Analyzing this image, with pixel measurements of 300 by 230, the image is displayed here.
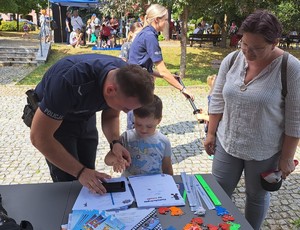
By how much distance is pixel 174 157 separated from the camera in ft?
14.1

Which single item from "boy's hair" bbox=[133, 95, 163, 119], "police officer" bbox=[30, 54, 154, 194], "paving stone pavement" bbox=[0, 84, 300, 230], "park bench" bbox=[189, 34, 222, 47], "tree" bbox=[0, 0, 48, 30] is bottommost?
"paving stone pavement" bbox=[0, 84, 300, 230]

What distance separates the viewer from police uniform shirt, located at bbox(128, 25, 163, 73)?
10.4 feet

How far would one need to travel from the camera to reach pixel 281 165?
6.80 feet

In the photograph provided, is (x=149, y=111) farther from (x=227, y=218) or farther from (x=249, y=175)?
(x=227, y=218)

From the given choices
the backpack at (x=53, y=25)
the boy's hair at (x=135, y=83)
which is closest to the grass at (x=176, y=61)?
the backpack at (x=53, y=25)

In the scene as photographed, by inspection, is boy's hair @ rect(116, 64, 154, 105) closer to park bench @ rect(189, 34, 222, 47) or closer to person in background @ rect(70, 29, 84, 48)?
person in background @ rect(70, 29, 84, 48)

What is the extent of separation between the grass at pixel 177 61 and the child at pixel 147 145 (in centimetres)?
640

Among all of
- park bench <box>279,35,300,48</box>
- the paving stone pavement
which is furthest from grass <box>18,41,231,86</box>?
park bench <box>279,35,300,48</box>

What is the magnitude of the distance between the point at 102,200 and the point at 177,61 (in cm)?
1143

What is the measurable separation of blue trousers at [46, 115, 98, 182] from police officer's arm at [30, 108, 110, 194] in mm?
352

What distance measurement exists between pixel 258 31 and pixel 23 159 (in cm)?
356

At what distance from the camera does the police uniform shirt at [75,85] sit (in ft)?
5.03

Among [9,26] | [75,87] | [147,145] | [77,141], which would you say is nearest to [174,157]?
[147,145]

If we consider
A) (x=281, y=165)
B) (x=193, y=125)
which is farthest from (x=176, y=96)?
(x=281, y=165)
